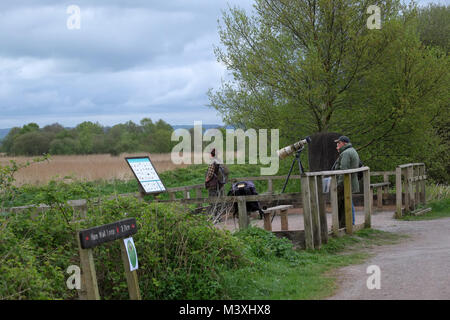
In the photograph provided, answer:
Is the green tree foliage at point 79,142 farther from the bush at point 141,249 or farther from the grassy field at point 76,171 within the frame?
the bush at point 141,249

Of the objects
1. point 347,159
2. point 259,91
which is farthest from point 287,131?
point 347,159

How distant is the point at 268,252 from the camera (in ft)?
33.5

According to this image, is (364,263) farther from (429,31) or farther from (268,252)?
(429,31)

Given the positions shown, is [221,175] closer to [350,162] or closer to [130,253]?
[350,162]

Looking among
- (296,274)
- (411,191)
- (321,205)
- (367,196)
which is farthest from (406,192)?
(296,274)

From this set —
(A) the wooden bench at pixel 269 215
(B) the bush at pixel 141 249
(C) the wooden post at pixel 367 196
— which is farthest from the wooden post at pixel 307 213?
(C) the wooden post at pixel 367 196

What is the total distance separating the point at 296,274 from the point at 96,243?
160 inches

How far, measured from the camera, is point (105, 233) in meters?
6.14

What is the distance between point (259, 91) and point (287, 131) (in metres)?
1.74

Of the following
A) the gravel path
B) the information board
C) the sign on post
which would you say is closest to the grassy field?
the information board

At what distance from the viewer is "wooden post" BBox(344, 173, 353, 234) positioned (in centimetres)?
1303

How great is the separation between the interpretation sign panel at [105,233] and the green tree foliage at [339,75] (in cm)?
1512

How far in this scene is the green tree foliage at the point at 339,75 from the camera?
2116 cm

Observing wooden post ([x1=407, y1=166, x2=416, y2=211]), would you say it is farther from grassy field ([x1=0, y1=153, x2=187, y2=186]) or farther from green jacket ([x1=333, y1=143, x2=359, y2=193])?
grassy field ([x1=0, y1=153, x2=187, y2=186])
